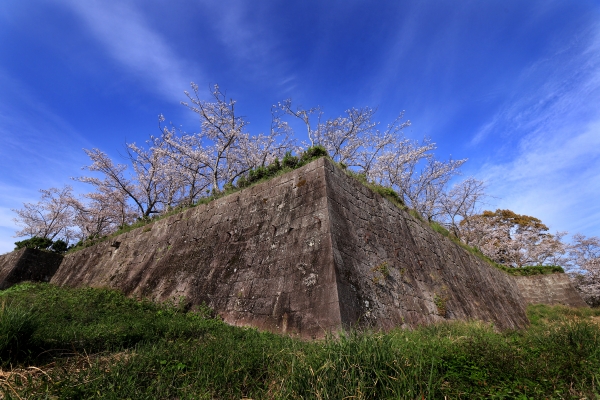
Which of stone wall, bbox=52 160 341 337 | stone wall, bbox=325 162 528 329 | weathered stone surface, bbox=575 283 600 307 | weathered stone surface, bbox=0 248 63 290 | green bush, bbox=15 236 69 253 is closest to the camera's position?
stone wall, bbox=52 160 341 337

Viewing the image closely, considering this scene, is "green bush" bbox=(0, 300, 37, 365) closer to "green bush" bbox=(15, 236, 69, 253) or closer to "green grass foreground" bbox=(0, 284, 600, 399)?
"green grass foreground" bbox=(0, 284, 600, 399)

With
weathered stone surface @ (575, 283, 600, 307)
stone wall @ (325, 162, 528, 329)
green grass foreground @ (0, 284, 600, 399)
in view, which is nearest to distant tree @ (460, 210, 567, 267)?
weathered stone surface @ (575, 283, 600, 307)

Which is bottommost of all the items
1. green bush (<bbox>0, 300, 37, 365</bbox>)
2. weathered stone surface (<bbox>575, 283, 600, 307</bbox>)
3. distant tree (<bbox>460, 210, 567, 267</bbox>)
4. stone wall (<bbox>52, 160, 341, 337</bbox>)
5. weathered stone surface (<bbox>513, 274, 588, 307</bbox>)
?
green bush (<bbox>0, 300, 37, 365</bbox>)

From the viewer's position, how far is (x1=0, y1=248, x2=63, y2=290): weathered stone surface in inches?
486

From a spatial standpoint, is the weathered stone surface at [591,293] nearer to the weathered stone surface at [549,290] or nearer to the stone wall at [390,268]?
the weathered stone surface at [549,290]

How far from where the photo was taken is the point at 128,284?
897cm

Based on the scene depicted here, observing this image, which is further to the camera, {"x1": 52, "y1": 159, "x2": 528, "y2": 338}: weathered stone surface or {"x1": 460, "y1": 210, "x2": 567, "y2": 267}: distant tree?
{"x1": 460, "y1": 210, "x2": 567, "y2": 267}: distant tree

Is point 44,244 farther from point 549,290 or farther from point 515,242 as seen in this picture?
point 515,242

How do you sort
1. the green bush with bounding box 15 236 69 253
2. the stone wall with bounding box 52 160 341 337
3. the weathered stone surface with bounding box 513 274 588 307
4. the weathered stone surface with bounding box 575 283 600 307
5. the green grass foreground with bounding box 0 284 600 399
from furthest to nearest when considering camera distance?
the weathered stone surface with bounding box 575 283 600 307, the weathered stone surface with bounding box 513 274 588 307, the green bush with bounding box 15 236 69 253, the stone wall with bounding box 52 160 341 337, the green grass foreground with bounding box 0 284 600 399

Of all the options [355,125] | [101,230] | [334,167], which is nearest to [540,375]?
[334,167]

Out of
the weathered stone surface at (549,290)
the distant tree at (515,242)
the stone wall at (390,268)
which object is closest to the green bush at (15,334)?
the stone wall at (390,268)

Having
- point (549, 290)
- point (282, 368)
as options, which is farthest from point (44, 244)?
point (549, 290)

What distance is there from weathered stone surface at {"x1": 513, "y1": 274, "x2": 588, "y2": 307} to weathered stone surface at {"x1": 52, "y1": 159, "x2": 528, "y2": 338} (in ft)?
33.3

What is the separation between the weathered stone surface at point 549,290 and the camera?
16938 millimetres
